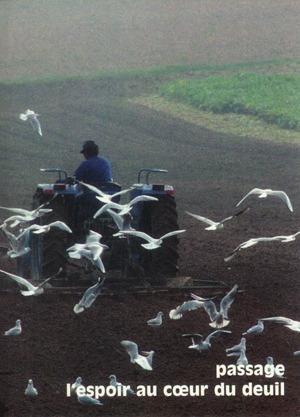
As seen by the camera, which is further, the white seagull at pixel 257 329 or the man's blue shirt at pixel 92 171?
the man's blue shirt at pixel 92 171

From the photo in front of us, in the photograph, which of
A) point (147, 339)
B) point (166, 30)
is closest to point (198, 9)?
point (166, 30)

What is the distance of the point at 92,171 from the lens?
6.80m

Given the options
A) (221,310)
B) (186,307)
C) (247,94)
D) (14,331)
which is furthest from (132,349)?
(247,94)

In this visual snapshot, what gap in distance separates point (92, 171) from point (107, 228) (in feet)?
1.99

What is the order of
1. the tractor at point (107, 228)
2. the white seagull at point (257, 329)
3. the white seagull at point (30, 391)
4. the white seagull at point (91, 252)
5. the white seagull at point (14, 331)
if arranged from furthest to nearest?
the tractor at point (107, 228) < the white seagull at point (257, 329) < the white seagull at point (14, 331) < the white seagull at point (91, 252) < the white seagull at point (30, 391)

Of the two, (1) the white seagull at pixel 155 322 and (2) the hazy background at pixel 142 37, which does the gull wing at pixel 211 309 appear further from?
(2) the hazy background at pixel 142 37

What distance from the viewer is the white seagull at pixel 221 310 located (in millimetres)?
5516

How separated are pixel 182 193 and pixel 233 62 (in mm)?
10868

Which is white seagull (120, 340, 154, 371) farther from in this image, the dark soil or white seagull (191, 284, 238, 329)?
white seagull (191, 284, 238, 329)

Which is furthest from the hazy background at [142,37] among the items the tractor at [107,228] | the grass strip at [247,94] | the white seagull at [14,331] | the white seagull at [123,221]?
the white seagull at [14,331]

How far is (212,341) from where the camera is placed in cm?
579

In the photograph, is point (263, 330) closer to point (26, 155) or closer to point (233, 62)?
point (26, 155)

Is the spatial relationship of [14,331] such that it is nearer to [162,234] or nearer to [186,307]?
[186,307]

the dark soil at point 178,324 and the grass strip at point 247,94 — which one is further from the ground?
the grass strip at point 247,94
